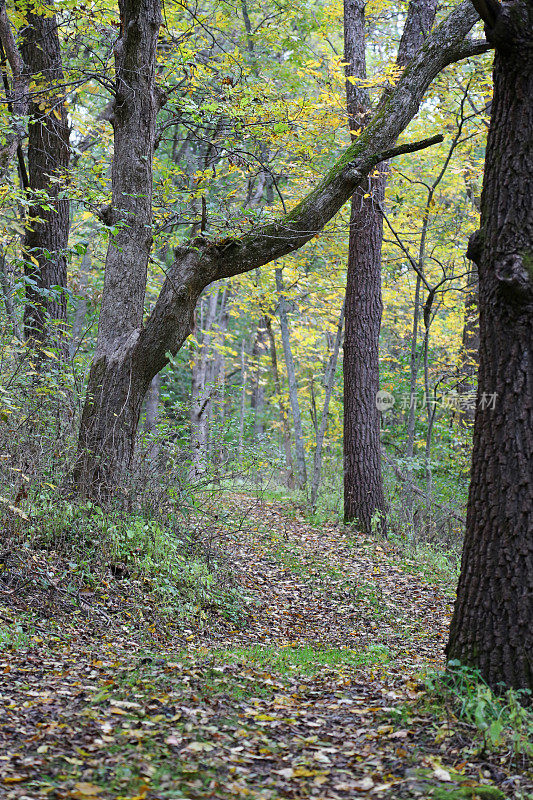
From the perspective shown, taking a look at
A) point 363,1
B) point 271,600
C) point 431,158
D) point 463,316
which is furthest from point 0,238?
point 463,316

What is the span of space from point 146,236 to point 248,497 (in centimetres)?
710

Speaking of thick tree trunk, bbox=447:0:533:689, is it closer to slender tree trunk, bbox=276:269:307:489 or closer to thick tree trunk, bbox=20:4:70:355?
thick tree trunk, bbox=20:4:70:355

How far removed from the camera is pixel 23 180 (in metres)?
8.78

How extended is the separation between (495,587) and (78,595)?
327 cm

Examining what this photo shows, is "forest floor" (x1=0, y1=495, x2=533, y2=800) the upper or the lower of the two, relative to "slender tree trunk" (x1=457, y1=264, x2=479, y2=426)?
lower

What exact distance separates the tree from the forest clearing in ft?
0.09

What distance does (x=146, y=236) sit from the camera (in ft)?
22.8

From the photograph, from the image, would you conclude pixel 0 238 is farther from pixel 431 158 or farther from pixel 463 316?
pixel 463 316

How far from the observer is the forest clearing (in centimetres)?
327

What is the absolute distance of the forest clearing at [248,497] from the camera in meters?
3.27

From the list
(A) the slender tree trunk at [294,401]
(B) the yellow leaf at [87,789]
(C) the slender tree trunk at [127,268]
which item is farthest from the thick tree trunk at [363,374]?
(B) the yellow leaf at [87,789]

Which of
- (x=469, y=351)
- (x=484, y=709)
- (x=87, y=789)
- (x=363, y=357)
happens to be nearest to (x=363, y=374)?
(x=363, y=357)

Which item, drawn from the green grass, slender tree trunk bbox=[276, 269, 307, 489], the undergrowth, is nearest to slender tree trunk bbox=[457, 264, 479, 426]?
slender tree trunk bbox=[276, 269, 307, 489]

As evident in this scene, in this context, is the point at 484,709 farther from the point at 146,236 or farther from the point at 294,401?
the point at 294,401
